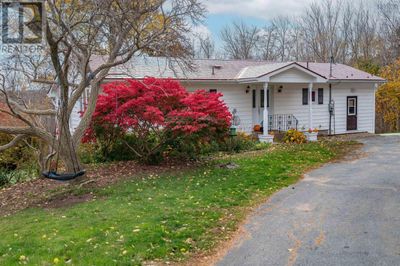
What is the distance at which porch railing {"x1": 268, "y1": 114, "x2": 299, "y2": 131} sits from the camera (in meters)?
19.3

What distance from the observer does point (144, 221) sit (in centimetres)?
639

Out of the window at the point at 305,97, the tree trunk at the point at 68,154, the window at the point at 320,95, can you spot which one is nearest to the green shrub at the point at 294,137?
the window at the point at 305,97

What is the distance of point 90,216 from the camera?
270 inches

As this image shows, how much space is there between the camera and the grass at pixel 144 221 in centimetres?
521

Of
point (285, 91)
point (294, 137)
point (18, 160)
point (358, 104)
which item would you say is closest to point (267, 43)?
point (358, 104)

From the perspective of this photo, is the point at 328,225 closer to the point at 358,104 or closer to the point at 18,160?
the point at 18,160

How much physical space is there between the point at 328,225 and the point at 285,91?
14150 millimetres

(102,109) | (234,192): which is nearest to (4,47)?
(102,109)

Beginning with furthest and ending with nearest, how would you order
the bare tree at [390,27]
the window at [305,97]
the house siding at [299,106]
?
1. the bare tree at [390,27]
2. the window at [305,97]
3. the house siding at [299,106]

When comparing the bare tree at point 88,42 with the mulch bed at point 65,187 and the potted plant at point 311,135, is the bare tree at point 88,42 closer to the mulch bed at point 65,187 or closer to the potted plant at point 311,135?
the mulch bed at point 65,187

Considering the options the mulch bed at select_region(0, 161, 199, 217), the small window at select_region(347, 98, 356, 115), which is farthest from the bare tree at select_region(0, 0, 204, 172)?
the small window at select_region(347, 98, 356, 115)

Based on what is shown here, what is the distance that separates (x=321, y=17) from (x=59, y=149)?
36842 millimetres

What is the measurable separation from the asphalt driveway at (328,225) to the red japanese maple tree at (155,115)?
2.92 metres

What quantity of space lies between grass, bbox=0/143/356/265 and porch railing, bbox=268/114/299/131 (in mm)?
8684
